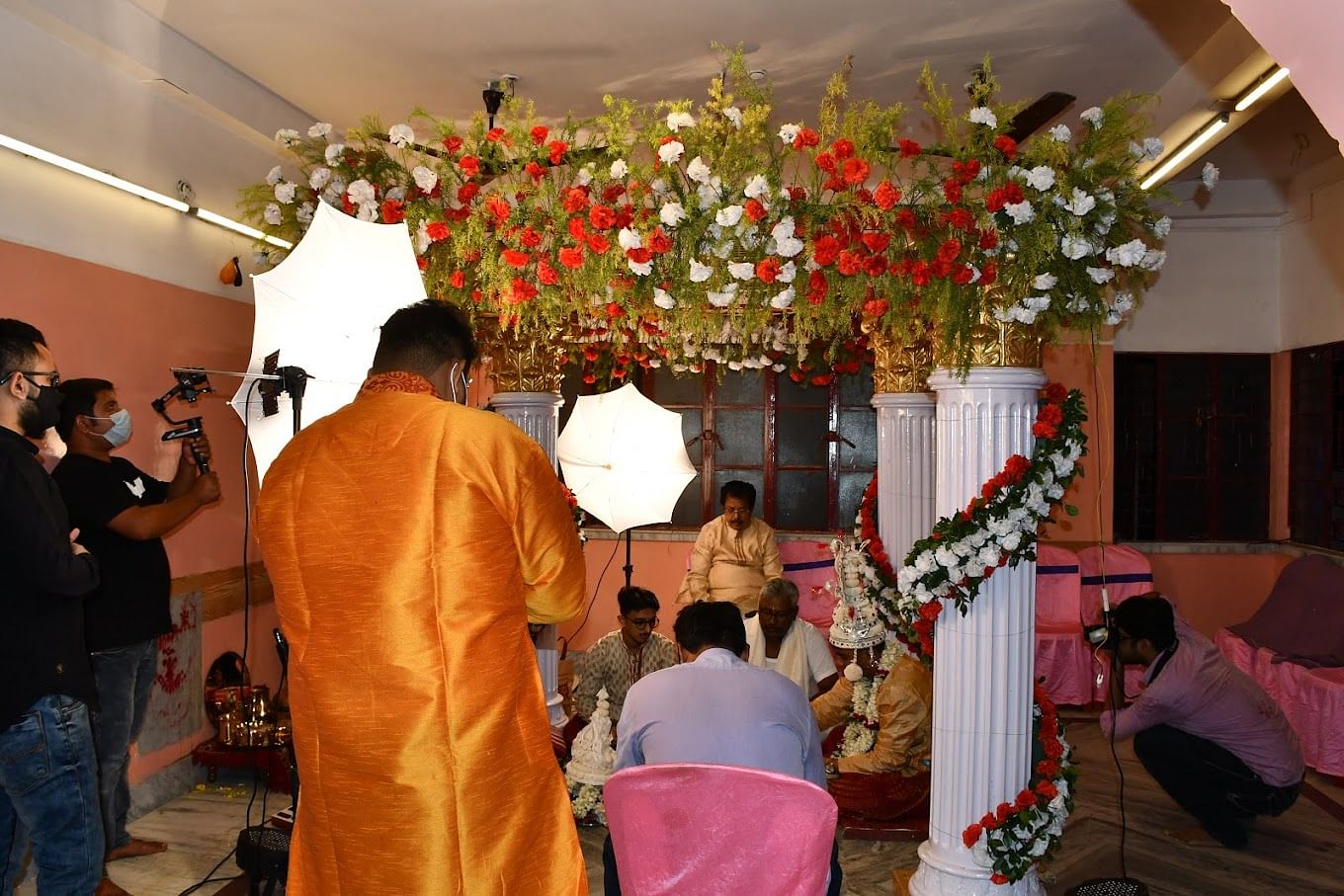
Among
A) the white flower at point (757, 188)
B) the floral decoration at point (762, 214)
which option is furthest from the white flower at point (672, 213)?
the white flower at point (757, 188)

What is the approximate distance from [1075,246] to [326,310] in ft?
8.17

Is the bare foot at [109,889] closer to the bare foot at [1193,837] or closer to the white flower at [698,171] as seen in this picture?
the white flower at [698,171]

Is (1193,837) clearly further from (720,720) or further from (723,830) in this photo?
(723,830)

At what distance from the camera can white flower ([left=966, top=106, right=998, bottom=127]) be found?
3.68 m

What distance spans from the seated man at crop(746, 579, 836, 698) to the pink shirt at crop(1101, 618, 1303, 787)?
5.01 feet

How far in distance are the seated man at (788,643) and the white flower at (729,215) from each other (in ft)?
7.66

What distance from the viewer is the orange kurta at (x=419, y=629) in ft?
7.66

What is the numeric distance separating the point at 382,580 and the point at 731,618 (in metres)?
1.30

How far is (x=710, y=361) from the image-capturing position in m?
9.38

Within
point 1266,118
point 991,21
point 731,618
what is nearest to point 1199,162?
point 1266,118

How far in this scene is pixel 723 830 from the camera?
2.37 metres

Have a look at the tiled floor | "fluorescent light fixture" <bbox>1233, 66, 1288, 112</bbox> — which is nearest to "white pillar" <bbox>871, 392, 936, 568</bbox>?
the tiled floor

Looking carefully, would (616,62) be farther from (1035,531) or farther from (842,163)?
(1035,531)

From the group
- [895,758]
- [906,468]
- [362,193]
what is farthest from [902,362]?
[362,193]
